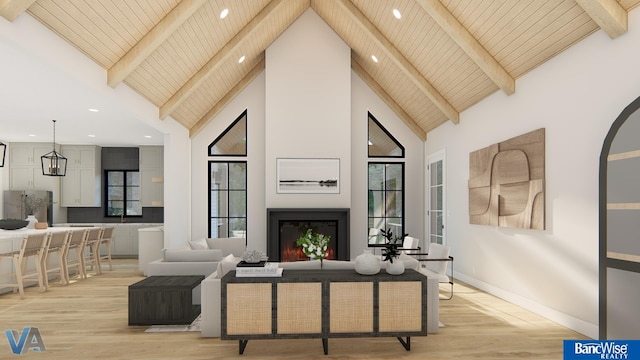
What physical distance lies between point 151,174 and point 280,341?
7429mm

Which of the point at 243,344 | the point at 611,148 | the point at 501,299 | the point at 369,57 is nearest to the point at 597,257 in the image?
the point at 611,148

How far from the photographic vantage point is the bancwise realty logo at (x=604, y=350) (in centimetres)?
341

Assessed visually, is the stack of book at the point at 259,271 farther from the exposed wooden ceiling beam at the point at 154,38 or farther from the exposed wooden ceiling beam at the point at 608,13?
the exposed wooden ceiling beam at the point at 608,13

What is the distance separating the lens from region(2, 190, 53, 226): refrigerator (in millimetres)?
9664

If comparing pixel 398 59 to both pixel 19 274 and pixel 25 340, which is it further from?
pixel 19 274

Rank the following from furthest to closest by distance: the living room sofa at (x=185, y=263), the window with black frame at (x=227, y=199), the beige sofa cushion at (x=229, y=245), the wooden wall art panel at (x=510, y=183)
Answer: the window with black frame at (x=227, y=199)
the beige sofa cushion at (x=229, y=245)
the living room sofa at (x=185, y=263)
the wooden wall art panel at (x=510, y=183)

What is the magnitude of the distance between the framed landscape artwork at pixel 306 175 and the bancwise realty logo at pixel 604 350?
4.86 meters

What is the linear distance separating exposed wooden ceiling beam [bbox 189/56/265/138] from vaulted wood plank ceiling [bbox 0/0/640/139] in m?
0.02

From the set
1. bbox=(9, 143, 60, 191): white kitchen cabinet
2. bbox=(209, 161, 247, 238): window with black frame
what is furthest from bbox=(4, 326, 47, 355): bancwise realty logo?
bbox=(9, 143, 60, 191): white kitchen cabinet

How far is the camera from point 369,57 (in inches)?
307

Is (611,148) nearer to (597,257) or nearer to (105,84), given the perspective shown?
(597,257)

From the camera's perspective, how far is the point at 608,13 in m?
3.54

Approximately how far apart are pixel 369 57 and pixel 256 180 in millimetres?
3333

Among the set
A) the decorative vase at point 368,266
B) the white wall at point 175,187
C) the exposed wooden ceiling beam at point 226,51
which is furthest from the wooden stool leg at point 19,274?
the decorative vase at point 368,266
